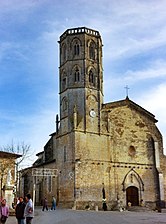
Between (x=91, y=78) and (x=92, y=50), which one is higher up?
(x=92, y=50)

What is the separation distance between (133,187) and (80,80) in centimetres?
1484

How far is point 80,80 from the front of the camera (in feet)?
154


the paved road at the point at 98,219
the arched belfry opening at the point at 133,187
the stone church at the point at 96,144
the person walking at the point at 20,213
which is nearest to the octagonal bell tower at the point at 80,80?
the stone church at the point at 96,144

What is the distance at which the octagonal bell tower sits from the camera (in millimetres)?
45312

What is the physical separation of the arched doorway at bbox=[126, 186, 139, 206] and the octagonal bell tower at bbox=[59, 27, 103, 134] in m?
8.41

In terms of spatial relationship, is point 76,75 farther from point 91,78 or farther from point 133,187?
point 133,187

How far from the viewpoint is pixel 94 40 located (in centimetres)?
4900

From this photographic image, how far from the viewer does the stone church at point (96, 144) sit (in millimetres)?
43062

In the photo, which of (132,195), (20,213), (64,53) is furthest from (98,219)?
(64,53)

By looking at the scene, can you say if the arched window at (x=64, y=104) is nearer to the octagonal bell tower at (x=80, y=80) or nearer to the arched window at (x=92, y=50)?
the octagonal bell tower at (x=80, y=80)

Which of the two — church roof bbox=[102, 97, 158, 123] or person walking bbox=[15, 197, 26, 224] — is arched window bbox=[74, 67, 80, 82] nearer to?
church roof bbox=[102, 97, 158, 123]

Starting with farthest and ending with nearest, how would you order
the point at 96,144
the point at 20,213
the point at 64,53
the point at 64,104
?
the point at 64,53, the point at 64,104, the point at 96,144, the point at 20,213

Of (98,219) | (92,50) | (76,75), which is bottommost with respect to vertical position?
(98,219)

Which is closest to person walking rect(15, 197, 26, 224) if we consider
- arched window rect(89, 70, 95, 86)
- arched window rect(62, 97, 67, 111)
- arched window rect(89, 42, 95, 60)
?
arched window rect(62, 97, 67, 111)
